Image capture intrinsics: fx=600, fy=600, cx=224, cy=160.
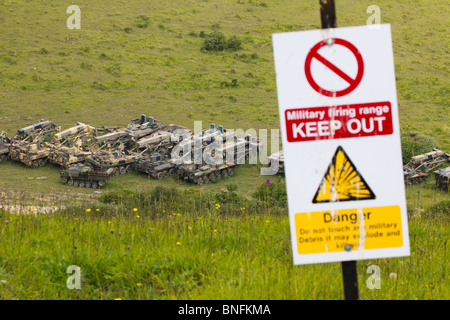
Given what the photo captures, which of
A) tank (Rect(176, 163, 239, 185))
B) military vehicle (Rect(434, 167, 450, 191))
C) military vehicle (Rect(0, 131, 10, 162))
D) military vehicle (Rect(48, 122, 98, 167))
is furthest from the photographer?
military vehicle (Rect(0, 131, 10, 162))

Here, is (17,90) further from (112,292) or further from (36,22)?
(112,292)

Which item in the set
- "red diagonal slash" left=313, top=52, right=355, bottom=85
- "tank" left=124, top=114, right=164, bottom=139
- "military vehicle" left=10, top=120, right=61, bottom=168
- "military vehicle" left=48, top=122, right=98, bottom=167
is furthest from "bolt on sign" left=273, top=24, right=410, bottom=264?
"tank" left=124, top=114, right=164, bottom=139

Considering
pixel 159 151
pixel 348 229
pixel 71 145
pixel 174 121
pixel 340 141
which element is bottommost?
pixel 348 229

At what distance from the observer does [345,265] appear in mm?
4016

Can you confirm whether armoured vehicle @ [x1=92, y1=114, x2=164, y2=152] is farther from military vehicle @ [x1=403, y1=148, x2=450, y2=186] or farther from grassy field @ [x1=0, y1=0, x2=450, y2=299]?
military vehicle @ [x1=403, y1=148, x2=450, y2=186]

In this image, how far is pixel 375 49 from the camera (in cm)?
385

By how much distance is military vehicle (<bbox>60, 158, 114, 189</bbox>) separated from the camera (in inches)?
1131

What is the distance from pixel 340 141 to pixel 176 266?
2.54 m

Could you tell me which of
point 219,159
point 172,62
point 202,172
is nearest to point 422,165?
point 219,159

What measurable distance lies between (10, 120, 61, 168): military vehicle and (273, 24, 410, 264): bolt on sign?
2911 centimetres

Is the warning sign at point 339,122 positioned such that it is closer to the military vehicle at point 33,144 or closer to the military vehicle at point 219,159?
the military vehicle at point 219,159

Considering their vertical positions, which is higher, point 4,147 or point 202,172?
point 4,147

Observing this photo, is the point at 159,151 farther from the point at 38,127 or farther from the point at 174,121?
the point at 38,127

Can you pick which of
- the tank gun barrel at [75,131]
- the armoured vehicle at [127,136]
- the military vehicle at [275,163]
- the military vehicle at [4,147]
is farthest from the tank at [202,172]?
the military vehicle at [4,147]
